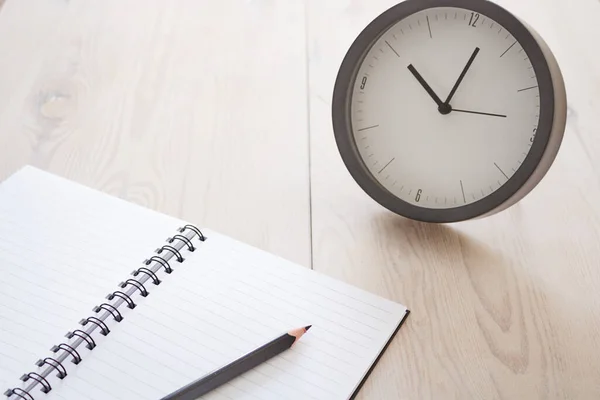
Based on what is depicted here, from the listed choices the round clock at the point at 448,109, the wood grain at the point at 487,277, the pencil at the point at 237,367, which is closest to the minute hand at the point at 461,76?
the round clock at the point at 448,109

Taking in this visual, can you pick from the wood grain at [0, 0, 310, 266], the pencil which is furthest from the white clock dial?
the pencil

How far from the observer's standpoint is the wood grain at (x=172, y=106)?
113 cm

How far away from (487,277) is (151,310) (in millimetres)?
395

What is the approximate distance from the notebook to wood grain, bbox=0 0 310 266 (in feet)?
0.20

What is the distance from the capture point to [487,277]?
1.01m

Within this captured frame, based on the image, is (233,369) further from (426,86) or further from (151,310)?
(426,86)

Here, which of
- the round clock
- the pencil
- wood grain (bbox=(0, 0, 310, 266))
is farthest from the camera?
wood grain (bbox=(0, 0, 310, 266))

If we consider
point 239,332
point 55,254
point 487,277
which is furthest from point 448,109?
point 55,254

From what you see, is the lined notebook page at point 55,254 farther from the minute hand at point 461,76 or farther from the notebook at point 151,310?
the minute hand at point 461,76

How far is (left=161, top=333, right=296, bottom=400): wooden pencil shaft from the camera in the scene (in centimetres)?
85

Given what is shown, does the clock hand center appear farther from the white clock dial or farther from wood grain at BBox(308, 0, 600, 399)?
wood grain at BBox(308, 0, 600, 399)

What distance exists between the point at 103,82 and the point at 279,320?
23.0 inches

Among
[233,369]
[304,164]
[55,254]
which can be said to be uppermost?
[304,164]

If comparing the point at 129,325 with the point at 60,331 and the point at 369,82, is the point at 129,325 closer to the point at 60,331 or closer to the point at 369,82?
the point at 60,331
